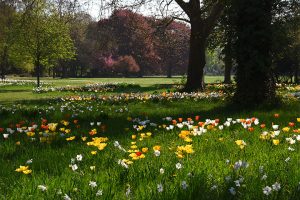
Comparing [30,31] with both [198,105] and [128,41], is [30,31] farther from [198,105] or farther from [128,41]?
[128,41]

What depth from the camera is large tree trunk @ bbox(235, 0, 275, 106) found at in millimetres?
9704

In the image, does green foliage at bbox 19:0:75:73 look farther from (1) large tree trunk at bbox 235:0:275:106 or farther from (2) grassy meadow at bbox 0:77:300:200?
(2) grassy meadow at bbox 0:77:300:200

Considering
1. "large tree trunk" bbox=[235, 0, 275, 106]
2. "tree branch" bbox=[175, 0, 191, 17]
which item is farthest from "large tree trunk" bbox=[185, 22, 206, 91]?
"large tree trunk" bbox=[235, 0, 275, 106]

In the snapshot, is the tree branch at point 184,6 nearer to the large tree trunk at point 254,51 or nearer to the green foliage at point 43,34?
the large tree trunk at point 254,51

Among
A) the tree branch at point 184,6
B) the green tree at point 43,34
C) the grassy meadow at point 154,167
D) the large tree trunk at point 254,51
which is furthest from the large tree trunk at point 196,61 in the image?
the grassy meadow at point 154,167

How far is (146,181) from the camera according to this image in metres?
3.22

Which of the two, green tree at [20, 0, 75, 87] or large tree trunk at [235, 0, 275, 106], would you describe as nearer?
large tree trunk at [235, 0, 275, 106]

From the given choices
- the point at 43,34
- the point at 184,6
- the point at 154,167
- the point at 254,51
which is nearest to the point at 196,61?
the point at 184,6

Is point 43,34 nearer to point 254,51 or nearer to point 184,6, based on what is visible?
point 184,6

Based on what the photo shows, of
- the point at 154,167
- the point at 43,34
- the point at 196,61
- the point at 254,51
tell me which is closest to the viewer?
the point at 154,167

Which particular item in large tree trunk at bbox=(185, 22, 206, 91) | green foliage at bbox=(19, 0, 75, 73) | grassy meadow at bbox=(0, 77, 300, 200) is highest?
green foliage at bbox=(19, 0, 75, 73)

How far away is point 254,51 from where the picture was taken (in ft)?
32.0

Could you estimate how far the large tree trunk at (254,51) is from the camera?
382 inches

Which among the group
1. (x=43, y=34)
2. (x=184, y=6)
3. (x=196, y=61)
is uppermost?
(x=184, y=6)
